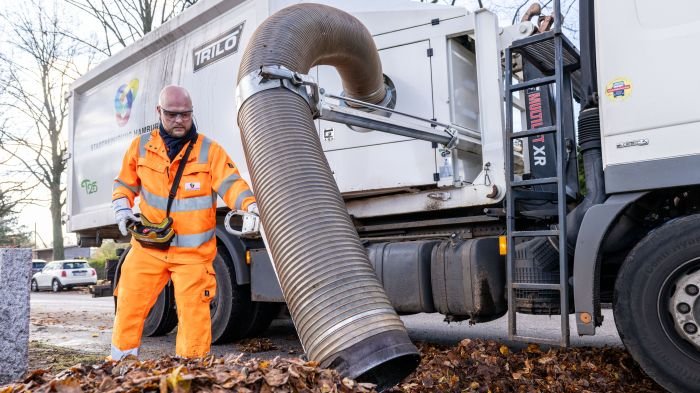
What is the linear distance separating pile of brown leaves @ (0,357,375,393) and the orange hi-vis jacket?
103 cm

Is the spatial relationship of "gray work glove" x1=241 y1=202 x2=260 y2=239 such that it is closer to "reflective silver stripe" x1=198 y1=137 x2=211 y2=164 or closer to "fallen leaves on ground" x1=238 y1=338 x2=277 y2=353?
"reflective silver stripe" x1=198 y1=137 x2=211 y2=164

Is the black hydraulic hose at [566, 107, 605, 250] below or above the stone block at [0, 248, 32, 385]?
above

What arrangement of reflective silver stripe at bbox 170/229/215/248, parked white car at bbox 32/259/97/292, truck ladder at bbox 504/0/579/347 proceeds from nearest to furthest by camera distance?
reflective silver stripe at bbox 170/229/215/248 < truck ladder at bbox 504/0/579/347 < parked white car at bbox 32/259/97/292

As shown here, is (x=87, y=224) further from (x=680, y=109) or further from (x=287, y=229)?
(x=680, y=109)

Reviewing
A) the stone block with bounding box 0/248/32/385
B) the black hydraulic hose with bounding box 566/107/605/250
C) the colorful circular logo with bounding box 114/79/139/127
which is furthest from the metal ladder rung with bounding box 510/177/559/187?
the colorful circular logo with bounding box 114/79/139/127

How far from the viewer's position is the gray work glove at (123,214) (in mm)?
3102

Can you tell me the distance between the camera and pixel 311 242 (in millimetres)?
2529

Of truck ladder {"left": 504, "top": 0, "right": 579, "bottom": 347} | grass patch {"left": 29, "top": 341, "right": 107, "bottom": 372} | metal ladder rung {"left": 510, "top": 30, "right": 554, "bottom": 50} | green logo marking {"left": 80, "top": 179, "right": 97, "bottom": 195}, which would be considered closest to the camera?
truck ladder {"left": 504, "top": 0, "right": 579, "bottom": 347}

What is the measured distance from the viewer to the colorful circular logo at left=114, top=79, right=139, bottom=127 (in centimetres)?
654

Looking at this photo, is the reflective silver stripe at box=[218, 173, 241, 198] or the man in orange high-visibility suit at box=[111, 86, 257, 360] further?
the reflective silver stripe at box=[218, 173, 241, 198]

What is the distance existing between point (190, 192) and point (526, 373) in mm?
2197

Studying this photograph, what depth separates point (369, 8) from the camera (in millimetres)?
4766

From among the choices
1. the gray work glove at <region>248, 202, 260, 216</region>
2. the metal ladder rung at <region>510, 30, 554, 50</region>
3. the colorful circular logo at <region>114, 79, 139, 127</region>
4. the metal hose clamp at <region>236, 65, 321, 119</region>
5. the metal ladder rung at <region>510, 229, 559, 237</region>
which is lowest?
the metal ladder rung at <region>510, 229, 559, 237</region>

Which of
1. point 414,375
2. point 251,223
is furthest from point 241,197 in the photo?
point 414,375
